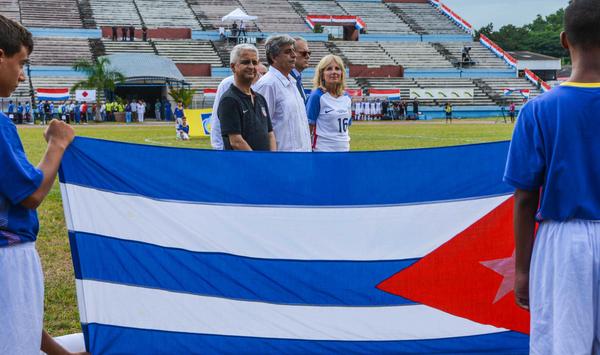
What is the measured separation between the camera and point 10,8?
5928 cm

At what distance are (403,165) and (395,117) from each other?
4609 centimetres

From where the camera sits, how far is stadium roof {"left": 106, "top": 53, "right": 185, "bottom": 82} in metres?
47.2

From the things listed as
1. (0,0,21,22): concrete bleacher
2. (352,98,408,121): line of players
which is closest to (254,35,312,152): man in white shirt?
(352,98,408,121): line of players

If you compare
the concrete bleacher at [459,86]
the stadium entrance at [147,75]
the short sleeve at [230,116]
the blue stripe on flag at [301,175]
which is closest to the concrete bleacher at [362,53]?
the concrete bleacher at [459,86]

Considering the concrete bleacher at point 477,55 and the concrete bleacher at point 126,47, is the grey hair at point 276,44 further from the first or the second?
the concrete bleacher at point 477,55

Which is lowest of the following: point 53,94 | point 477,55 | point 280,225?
point 53,94

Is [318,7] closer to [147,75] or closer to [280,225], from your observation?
[147,75]

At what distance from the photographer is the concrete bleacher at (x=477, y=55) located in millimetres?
64000

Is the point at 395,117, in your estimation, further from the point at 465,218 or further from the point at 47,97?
the point at 465,218

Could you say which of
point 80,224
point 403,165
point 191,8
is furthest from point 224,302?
point 191,8

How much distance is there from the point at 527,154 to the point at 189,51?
55.7 m

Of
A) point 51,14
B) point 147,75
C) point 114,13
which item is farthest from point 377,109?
point 51,14

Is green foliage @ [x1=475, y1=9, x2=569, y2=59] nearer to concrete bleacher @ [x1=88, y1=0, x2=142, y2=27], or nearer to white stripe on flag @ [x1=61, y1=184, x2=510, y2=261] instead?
concrete bleacher @ [x1=88, y1=0, x2=142, y2=27]

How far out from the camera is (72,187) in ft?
13.3
